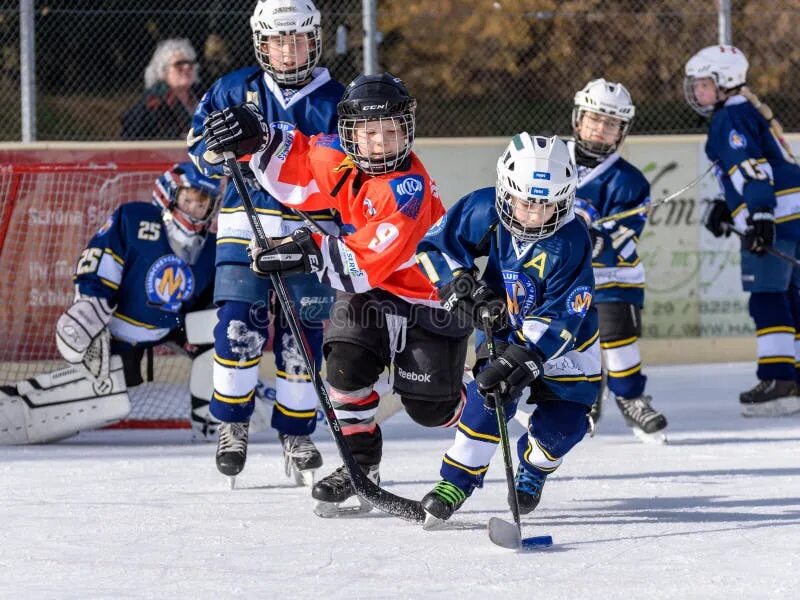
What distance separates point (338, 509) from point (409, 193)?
89cm

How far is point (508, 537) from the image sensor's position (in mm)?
3428

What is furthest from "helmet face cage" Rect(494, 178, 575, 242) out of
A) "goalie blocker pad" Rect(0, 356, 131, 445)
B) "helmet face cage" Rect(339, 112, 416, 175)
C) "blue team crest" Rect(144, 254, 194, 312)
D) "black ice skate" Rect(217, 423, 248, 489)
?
"goalie blocker pad" Rect(0, 356, 131, 445)

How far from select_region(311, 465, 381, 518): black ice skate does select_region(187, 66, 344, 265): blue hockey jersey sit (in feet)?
2.64

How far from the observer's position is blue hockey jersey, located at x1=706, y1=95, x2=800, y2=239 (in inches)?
235

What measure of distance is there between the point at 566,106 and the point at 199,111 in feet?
12.7

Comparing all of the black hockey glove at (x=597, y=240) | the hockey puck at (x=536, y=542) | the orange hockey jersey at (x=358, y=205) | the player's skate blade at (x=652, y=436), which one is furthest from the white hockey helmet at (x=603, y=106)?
the hockey puck at (x=536, y=542)

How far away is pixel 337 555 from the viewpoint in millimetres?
3389

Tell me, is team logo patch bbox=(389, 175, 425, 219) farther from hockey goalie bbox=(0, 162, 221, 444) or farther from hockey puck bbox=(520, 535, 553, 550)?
hockey goalie bbox=(0, 162, 221, 444)

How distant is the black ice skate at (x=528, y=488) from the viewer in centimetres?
387

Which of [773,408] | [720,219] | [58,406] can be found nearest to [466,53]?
[720,219]

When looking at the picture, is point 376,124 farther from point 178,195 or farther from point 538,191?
point 178,195

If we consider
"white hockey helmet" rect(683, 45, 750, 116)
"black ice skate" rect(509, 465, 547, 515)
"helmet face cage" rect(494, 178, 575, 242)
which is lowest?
"black ice skate" rect(509, 465, 547, 515)

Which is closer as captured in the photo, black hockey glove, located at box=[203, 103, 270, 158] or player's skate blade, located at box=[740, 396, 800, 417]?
black hockey glove, located at box=[203, 103, 270, 158]

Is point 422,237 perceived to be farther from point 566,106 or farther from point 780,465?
point 566,106
